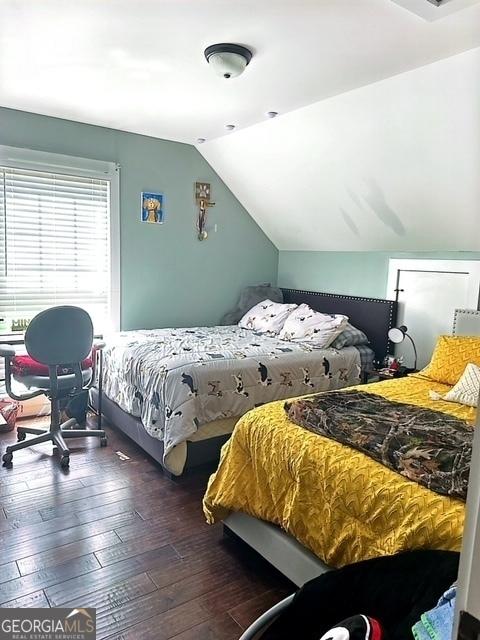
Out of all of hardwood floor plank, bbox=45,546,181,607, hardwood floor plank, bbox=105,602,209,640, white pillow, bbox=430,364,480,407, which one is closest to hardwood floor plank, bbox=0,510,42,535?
hardwood floor plank, bbox=45,546,181,607

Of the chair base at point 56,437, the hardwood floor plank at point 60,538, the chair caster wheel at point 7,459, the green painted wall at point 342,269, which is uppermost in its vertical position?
the green painted wall at point 342,269

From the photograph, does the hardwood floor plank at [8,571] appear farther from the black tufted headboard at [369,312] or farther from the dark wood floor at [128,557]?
the black tufted headboard at [369,312]

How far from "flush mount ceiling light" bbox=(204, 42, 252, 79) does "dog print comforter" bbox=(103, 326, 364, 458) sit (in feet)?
5.58

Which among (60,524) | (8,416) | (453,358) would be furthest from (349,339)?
(8,416)

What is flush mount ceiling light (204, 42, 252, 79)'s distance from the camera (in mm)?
2297

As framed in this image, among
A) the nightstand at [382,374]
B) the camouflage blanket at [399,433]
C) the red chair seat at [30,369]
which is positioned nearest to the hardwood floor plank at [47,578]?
the camouflage blanket at [399,433]

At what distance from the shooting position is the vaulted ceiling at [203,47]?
197 centimetres

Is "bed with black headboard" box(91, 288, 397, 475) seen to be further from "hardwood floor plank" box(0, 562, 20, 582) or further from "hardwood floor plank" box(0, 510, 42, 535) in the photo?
"hardwood floor plank" box(0, 562, 20, 582)

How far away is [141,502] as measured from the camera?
2.50 m

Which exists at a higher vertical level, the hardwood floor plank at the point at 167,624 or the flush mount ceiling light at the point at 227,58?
the flush mount ceiling light at the point at 227,58

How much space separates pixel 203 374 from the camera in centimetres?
285

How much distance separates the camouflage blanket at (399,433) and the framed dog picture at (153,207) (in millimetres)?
2651

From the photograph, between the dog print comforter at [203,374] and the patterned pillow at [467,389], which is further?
the dog print comforter at [203,374]

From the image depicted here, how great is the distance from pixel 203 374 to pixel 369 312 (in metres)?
1.84
